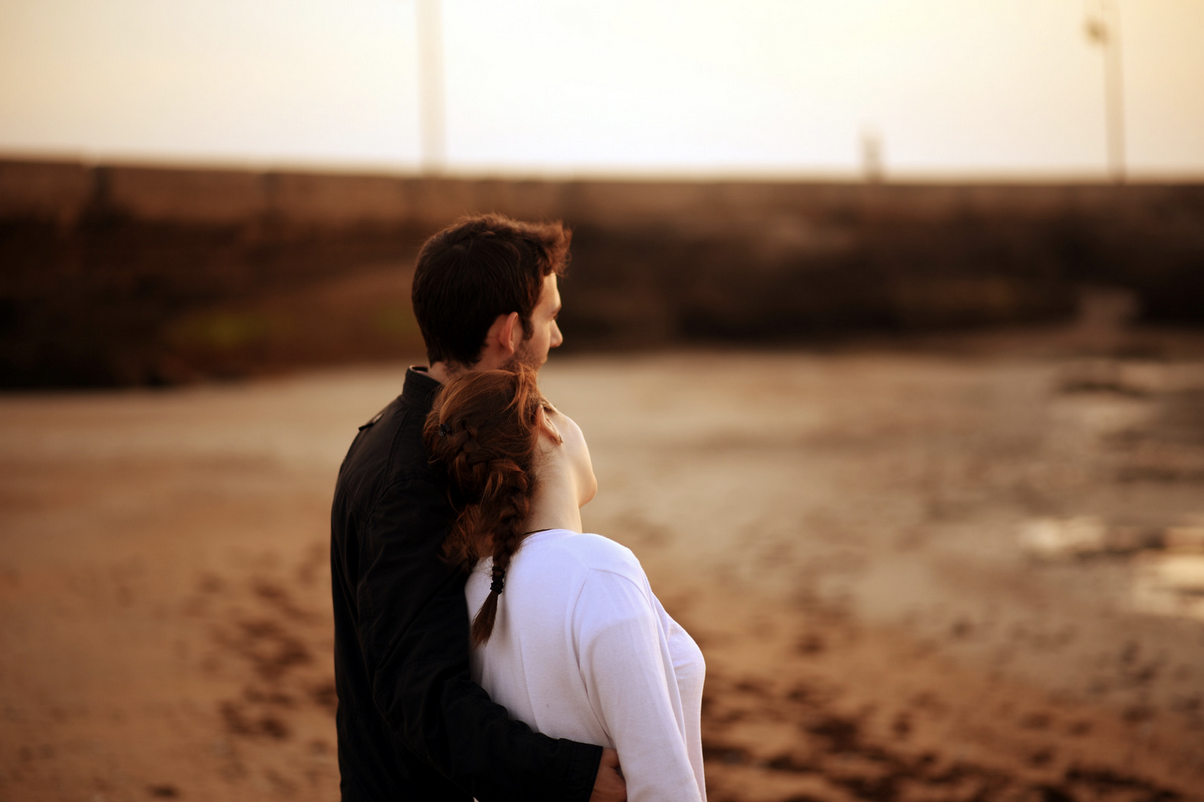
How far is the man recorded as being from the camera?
4.74 feet

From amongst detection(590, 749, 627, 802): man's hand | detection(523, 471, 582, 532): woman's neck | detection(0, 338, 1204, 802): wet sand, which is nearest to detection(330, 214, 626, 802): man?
detection(590, 749, 627, 802): man's hand

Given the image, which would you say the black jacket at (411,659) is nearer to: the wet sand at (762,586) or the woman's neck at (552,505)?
the woman's neck at (552,505)

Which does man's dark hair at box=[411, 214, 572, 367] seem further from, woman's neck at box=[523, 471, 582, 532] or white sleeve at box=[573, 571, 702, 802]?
white sleeve at box=[573, 571, 702, 802]

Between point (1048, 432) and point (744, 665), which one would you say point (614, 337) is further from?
point (744, 665)

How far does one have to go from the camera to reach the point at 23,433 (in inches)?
416

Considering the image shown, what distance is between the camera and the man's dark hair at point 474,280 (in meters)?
1.66

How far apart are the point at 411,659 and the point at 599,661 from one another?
31 centimetres

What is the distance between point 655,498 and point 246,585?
11.8 ft

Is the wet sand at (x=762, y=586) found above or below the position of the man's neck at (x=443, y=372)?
below

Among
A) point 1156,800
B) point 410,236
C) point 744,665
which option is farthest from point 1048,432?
point 410,236

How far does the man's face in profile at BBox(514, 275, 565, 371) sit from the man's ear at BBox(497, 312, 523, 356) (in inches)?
0.5

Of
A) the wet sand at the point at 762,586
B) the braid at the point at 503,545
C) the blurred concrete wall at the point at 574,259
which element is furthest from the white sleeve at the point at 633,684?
the blurred concrete wall at the point at 574,259

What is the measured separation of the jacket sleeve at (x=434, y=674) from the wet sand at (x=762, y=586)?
252 cm

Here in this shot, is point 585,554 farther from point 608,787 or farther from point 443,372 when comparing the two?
point 443,372
